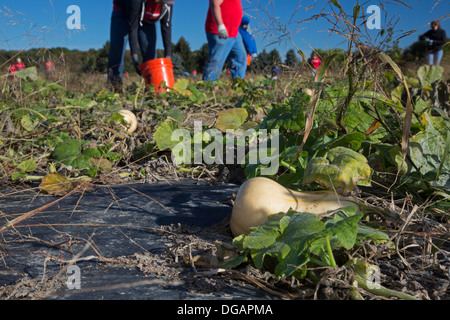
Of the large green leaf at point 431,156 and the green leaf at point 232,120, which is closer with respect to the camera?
the large green leaf at point 431,156

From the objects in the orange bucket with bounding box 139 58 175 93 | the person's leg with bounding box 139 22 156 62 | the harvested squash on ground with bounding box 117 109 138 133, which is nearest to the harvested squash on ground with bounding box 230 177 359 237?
the harvested squash on ground with bounding box 117 109 138 133

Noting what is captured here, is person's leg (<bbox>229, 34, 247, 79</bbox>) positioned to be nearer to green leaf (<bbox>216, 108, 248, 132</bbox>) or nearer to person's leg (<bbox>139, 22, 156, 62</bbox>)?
person's leg (<bbox>139, 22, 156, 62</bbox>)

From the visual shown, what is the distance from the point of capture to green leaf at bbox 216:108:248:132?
2.49 meters

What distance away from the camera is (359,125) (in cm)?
191

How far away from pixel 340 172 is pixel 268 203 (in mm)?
270

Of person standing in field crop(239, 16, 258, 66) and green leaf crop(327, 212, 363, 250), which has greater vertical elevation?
person standing in field crop(239, 16, 258, 66)

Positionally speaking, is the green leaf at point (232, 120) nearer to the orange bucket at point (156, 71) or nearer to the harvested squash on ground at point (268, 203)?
the harvested squash on ground at point (268, 203)

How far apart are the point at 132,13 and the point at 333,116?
4.42 m

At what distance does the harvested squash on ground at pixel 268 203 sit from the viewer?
1438 millimetres

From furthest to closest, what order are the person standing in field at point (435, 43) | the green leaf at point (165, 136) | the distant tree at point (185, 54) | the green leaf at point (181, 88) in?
the distant tree at point (185, 54)
the person standing in field at point (435, 43)
the green leaf at point (181, 88)
the green leaf at point (165, 136)

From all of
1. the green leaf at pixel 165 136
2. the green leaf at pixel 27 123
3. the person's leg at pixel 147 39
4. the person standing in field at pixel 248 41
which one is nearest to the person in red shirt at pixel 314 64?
the green leaf at pixel 165 136

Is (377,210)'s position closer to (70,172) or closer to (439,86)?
(70,172)
